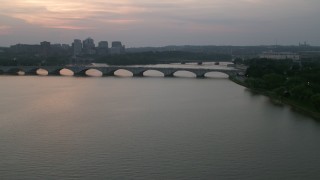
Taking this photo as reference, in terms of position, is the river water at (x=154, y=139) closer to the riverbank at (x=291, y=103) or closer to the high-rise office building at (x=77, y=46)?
the riverbank at (x=291, y=103)

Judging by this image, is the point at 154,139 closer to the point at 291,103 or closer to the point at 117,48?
the point at 291,103

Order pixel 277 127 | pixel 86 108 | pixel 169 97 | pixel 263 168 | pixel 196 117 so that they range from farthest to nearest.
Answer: pixel 169 97, pixel 86 108, pixel 196 117, pixel 277 127, pixel 263 168

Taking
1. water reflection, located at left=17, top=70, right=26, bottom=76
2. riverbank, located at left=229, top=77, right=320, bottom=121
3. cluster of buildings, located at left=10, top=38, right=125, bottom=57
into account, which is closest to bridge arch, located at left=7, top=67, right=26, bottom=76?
water reflection, located at left=17, top=70, right=26, bottom=76

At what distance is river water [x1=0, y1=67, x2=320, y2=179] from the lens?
15.7 ft

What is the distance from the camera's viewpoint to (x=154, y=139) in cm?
609

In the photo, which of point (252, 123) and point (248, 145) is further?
point (252, 123)

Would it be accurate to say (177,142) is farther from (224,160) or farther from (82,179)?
(82,179)

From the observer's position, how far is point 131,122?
7309 millimetres

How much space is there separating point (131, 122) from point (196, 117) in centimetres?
117

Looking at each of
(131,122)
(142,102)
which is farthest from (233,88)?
(131,122)

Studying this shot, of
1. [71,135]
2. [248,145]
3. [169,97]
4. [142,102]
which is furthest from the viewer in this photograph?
[169,97]

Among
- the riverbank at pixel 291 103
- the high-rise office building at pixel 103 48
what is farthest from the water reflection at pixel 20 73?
the high-rise office building at pixel 103 48

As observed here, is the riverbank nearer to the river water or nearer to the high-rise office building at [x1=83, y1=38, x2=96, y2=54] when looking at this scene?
the river water

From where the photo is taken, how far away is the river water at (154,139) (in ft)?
15.7
